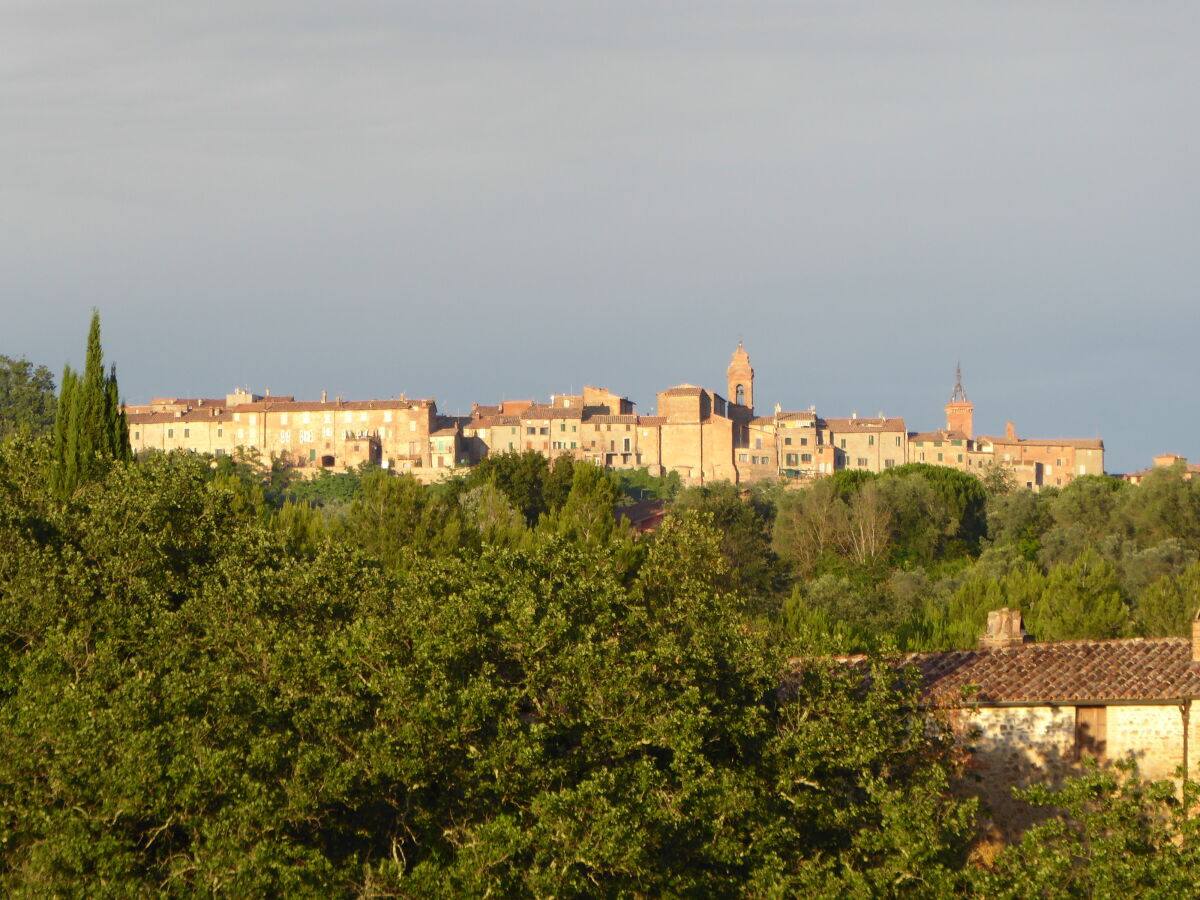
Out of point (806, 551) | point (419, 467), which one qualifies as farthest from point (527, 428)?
point (806, 551)

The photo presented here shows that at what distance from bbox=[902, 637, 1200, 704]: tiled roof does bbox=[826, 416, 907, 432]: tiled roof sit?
98.9 meters

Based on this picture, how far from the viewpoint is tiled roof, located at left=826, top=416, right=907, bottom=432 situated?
404 feet

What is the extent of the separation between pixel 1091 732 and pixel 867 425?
334ft

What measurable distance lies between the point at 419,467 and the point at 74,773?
95.4 m

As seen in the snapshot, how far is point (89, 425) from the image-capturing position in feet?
101

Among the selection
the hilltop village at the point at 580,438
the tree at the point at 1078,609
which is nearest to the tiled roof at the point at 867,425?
the hilltop village at the point at 580,438

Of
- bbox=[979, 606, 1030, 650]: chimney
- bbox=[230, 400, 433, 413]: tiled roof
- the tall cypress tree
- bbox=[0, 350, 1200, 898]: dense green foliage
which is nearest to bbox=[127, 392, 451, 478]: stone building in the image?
bbox=[230, 400, 433, 413]: tiled roof

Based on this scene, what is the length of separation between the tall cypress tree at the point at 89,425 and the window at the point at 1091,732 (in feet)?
51.3

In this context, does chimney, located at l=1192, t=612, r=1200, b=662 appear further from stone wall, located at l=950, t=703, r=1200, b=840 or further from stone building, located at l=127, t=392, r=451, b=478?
stone building, located at l=127, t=392, r=451, b=478

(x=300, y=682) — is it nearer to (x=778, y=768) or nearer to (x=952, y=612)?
(x=778, y=768)

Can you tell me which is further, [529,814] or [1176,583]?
[1176,583]

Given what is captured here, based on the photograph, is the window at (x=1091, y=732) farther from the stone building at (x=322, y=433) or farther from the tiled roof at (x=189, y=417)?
the tiled roof at (x=189, y=417)

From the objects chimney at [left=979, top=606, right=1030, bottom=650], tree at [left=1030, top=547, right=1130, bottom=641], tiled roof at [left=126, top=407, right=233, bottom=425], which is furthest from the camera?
tiled roof at [left=126, top=407, right=233, bottom=425]

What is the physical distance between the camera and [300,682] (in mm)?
20594
